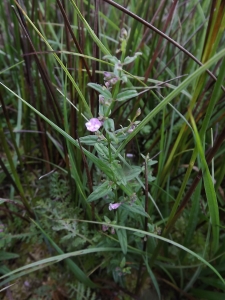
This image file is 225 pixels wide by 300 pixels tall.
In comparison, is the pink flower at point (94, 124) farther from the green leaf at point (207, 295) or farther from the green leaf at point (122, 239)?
the green leaf at point (207, 295)

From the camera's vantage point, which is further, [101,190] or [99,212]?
[99,212]

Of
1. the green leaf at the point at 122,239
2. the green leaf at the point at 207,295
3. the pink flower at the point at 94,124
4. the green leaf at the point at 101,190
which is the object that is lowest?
the green leaf at the point at 207,295

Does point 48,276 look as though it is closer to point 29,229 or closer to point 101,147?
point 29,229

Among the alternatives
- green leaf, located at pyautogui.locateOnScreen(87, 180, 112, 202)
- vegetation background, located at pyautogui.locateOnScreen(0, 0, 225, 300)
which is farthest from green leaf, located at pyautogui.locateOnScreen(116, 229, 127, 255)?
green leaf, located at pyautogui.locateOnScreen(87, 180, 112, 202)

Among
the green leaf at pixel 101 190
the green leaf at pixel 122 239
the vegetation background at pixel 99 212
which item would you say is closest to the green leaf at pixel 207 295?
the vegetation background at pixel 99 212

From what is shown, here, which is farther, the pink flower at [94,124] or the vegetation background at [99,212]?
the vegetation background at [99,212]

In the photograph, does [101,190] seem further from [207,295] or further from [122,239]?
[207,295]

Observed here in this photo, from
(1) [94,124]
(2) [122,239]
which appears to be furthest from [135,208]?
(1) [94,124]

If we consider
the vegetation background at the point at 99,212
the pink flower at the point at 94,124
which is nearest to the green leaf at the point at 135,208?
the vegetation background at the point at 99,212

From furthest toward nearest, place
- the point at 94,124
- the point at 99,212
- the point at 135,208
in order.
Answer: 1. the point at 99,212
2. the point at 135,208
3. the point at 94,124

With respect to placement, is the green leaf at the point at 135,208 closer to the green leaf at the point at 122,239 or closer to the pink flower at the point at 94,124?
the green leaf at the point at 122,239

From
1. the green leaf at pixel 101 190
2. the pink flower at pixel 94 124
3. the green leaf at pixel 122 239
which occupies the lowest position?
the green leaf at pixel 122 239

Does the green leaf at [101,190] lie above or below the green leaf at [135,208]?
above
